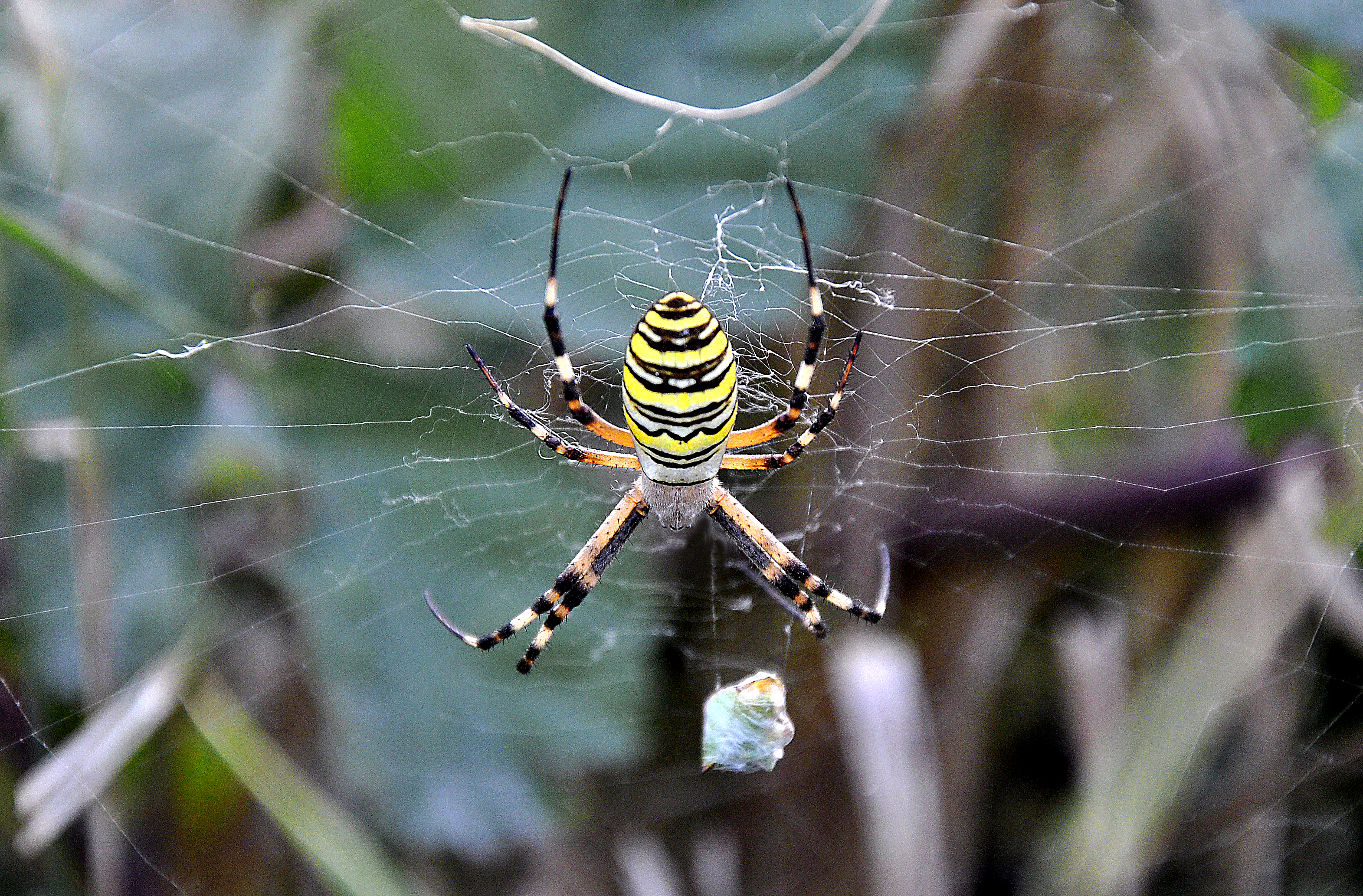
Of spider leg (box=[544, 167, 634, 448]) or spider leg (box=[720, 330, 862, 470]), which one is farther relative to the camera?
spider leg (box=[720, 330, 862, 470])

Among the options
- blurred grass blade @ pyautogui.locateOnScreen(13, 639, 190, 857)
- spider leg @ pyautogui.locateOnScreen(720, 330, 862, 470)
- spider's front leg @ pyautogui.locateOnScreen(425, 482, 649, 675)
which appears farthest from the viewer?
spider's front leg @ pyautogui.locateOnScreen(425, 482, 649, 675)

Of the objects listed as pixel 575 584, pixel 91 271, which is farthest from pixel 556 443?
pixel 91 271

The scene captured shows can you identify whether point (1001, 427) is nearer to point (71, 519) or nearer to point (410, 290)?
point (410, 290)

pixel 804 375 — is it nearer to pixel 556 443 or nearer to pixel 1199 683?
pixel 556 443

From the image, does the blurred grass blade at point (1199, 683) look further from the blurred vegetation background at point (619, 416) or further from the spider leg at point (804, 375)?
the spider leg at point (804, 375)

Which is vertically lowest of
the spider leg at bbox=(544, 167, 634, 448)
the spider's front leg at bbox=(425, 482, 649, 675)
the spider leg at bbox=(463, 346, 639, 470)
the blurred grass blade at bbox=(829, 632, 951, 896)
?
the blurred grass blade at bbox=(829, 632, 951, 896)

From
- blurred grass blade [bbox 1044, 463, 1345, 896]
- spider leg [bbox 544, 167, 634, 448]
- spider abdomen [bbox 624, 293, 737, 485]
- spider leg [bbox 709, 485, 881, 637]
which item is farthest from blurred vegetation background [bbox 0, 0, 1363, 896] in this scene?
spider abdomen [bbox 624, 293, 737, 485]

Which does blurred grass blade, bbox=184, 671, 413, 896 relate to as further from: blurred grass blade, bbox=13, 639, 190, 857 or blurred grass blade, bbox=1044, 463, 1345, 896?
blurred grass blade, bbox=1044, 463, 1345, 896

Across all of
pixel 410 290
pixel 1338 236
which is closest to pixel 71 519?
pixel 410 290
